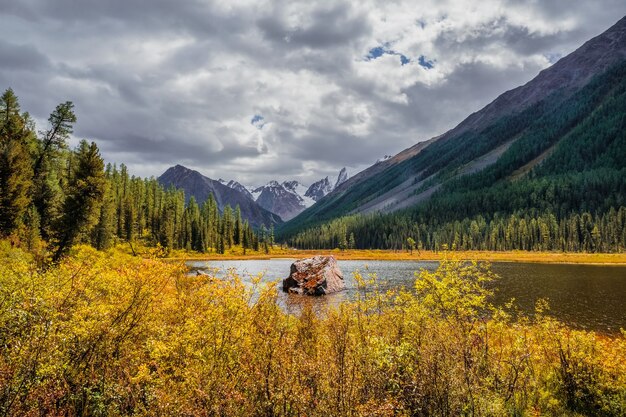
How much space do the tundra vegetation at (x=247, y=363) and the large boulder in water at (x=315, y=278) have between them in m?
32.2

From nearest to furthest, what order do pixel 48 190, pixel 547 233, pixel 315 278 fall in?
pixel 315 278 → pixel 48 190 → pixel 547 233

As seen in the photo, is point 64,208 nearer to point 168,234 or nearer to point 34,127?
point 34,127

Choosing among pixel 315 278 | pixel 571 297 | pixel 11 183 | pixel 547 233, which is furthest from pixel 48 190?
pixel 547 233

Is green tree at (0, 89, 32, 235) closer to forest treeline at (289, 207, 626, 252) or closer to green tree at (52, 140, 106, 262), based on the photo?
green tree at (52, 140, 106, 262)

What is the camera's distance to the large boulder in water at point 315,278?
4581cm

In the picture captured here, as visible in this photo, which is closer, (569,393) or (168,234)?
(569,393)

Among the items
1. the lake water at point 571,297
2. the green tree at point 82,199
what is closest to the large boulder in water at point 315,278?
the lake water at point 571,297

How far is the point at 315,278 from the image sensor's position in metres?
46.9

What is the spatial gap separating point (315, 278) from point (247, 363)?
38.0m

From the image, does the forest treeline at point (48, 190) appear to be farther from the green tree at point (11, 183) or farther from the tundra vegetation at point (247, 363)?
the tundra vegetation at point (247, 363)

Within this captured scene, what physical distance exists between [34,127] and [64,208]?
87.7ft

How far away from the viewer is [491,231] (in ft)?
553

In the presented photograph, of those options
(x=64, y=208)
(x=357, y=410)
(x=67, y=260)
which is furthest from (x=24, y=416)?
(x=64, y=208)

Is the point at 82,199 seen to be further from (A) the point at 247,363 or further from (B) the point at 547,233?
(B) the point at 547,233
